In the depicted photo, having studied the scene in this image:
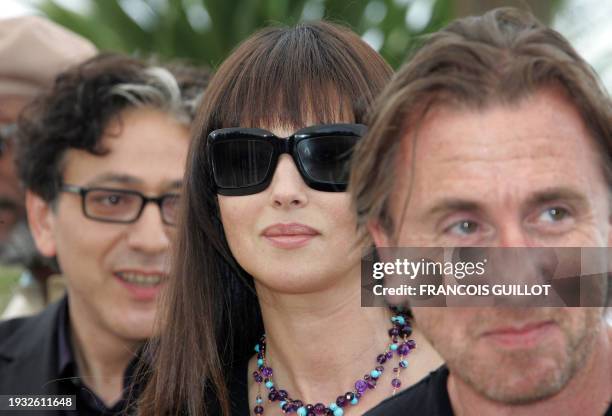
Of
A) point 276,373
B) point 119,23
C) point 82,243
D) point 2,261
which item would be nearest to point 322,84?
point 276,373

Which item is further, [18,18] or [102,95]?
[18,18]

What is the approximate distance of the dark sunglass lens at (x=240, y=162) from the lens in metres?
2.63

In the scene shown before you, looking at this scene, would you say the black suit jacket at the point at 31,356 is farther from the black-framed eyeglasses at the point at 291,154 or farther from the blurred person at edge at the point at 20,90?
the black-framed eyeglasses at the point at 291,154

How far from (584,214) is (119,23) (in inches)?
304

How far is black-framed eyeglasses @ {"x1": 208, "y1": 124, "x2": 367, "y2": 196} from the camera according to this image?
8.48 feet

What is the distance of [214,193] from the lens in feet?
9.62

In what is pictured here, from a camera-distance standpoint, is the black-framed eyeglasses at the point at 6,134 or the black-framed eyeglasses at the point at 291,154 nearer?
the black-framed eyeglasses at the point at 291,154

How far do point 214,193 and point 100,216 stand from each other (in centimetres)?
117

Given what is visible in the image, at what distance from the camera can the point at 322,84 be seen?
2.72 m

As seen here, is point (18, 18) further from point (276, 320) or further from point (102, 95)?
point (276, 320)

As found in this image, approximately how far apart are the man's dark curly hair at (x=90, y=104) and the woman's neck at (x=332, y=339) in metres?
1.52

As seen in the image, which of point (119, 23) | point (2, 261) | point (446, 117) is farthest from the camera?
point (119, 23)

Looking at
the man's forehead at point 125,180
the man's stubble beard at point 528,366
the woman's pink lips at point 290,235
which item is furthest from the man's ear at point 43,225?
the man's stubble beard at point 528,366

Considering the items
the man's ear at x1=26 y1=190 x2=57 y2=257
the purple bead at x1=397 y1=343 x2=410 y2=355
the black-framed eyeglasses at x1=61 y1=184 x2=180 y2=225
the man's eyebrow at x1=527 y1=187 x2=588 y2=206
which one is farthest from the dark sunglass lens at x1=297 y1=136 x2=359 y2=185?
the man's ear at x1=26 y1=190 x2=57 y2=257
